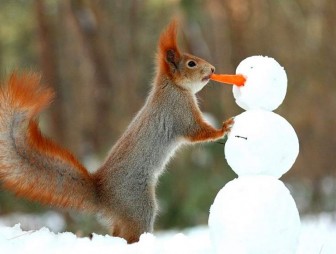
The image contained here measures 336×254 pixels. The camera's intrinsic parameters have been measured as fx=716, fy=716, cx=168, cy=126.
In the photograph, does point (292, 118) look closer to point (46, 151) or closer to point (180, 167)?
point (180, 167)

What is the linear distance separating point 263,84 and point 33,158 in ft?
3.45

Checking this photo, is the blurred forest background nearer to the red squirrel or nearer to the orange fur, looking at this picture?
the red squirrel

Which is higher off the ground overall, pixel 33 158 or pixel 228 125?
pixel 228 125

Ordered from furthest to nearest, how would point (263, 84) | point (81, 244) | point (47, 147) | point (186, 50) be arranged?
point (186, 50) → point (47, 147) → point (81, 244) → point (263, 84)

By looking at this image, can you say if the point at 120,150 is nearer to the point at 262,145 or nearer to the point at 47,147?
the point at 47,147

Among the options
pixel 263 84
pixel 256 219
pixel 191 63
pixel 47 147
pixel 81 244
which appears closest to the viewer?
pixel 256 219

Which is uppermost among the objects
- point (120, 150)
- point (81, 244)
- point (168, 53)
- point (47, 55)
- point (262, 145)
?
point (168, 53)

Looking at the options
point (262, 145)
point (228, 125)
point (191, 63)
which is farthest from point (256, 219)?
point (191, 63)

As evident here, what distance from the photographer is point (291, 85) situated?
11719 millimetres

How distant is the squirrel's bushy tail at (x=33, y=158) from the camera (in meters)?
2.83

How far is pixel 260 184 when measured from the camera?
258 centimetres

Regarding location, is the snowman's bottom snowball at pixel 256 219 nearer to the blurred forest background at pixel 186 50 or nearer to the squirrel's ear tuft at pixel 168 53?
the squirrel's ear tuft at pixel 168 53

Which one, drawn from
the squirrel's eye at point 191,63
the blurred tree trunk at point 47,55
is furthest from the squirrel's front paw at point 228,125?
the blurred tree trunk at point 47,55

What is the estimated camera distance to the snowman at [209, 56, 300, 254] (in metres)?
2.52
